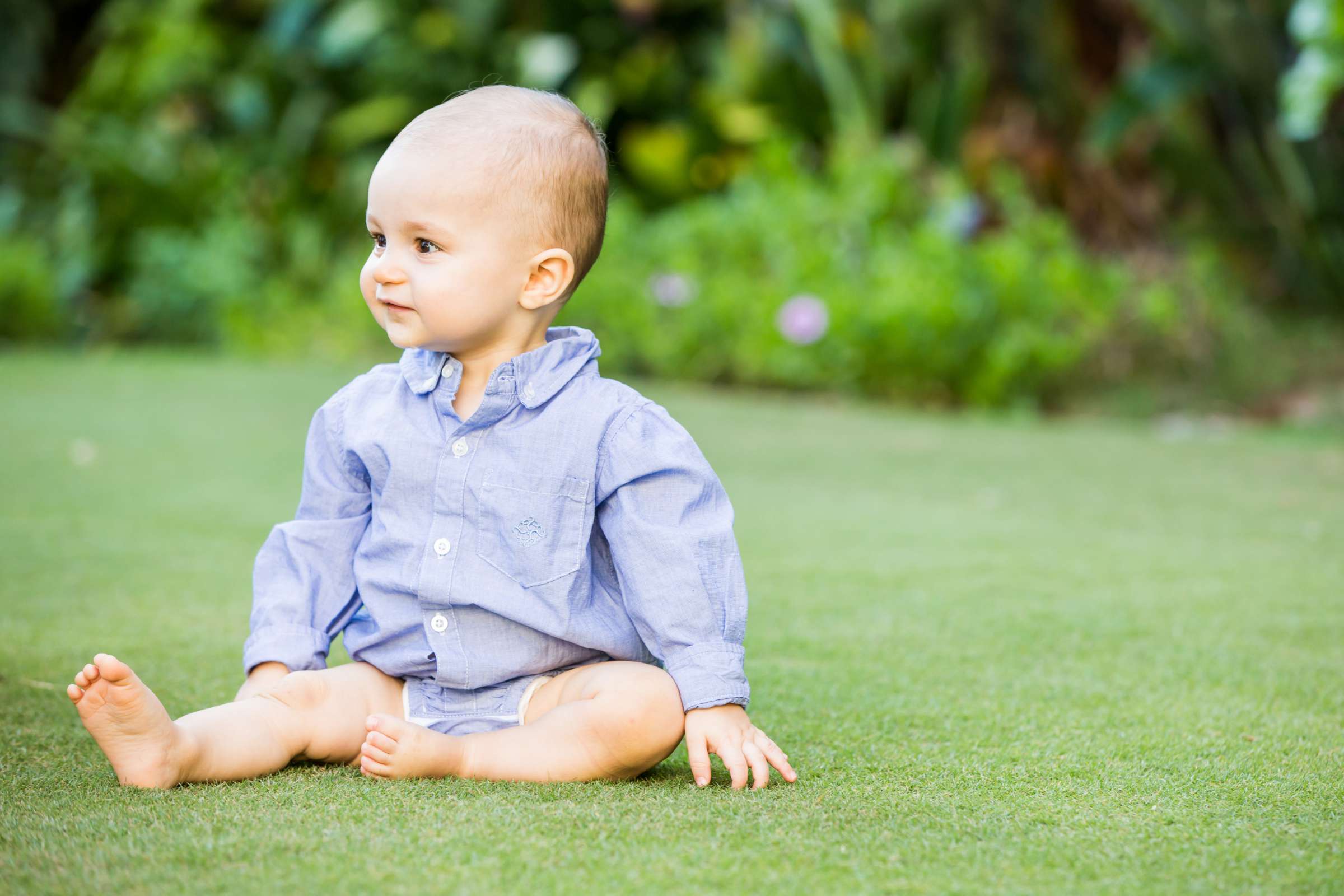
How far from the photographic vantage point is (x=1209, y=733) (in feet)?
5.95

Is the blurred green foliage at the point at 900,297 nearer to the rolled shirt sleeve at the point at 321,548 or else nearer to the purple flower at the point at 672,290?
the purple flower at the point at 672,290

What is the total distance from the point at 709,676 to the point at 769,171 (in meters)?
5.87

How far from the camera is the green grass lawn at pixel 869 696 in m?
1.28

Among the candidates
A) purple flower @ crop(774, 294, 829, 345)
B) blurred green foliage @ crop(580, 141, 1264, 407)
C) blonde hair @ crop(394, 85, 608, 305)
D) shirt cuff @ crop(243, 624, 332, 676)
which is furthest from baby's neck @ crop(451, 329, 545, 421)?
purple flower @ crop(774, 294, 829, 345)

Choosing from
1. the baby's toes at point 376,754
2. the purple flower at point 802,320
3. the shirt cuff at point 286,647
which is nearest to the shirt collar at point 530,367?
the shirt cuff at point 286,647

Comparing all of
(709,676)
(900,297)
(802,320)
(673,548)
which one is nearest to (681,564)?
(673,548)

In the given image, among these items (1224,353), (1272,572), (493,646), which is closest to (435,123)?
(493,646)

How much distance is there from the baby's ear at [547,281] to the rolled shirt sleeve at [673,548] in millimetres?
174

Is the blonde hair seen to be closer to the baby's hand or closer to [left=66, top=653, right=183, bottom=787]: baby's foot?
the baby's hand

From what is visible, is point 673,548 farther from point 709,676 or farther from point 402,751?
point 402,751

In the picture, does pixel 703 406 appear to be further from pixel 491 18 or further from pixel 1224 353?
pixel 491 18

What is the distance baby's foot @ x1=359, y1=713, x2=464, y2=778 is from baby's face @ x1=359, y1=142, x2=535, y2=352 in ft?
1.43

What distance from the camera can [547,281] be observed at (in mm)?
1715

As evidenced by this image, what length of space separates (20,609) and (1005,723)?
1634 millimetres
